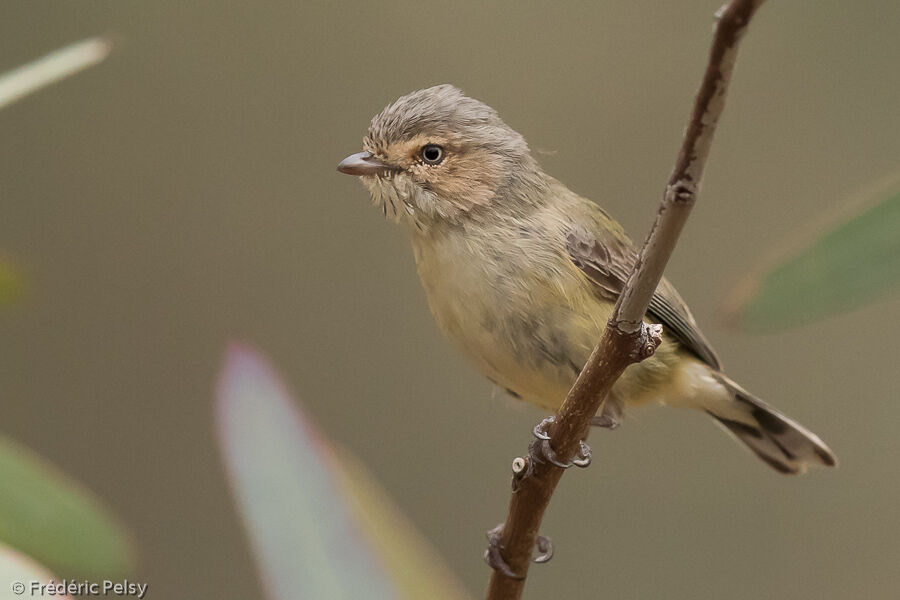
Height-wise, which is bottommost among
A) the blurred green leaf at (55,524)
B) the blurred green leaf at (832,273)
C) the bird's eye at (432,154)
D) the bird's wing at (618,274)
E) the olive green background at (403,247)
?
the blurred green leaf at (55,524)

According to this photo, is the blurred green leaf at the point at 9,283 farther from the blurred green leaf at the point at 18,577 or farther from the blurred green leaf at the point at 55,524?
the blurred green leaf at the point at 18,577

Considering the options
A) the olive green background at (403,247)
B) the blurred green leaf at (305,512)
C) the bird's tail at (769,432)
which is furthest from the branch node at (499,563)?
the olive green background at (403,247)

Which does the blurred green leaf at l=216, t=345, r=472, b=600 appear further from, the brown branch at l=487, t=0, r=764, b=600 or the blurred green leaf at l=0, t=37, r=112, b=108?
the blurred green leaf at l=0, t=37, r=112, b=108

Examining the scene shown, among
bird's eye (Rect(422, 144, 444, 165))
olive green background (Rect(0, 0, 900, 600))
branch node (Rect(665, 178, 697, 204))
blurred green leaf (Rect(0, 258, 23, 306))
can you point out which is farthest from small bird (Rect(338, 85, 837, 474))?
olive green background (Rect(0, 0, 900, 600))

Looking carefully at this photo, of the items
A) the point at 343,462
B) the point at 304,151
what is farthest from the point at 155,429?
the point at 343,462

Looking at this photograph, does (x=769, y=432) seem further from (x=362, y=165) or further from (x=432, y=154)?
(x=362, y=165)

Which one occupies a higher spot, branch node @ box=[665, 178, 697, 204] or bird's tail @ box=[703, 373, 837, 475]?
bird's tail @ box=[703, 373, 837, 475]
